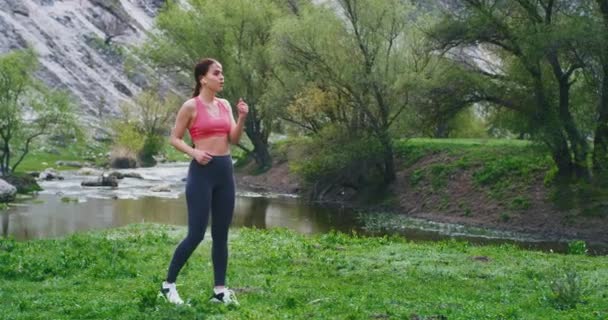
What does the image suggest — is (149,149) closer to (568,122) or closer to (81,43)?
(81,43)

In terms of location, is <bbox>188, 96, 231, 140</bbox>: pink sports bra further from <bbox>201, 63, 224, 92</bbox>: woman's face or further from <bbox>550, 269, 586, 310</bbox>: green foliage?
<bbox>550, 269, 586, 310</bbox>: green foliage

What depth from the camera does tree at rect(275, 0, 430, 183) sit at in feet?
129

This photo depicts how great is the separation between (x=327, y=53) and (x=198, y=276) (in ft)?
98.2

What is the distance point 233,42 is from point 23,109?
16.1 meters

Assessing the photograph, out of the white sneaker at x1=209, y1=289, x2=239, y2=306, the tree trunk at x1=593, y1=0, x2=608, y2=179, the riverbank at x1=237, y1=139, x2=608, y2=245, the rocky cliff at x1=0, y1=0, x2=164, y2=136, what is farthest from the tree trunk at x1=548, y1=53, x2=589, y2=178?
the rocky cliff at x1=0, y1=0, x2=164, y2=136

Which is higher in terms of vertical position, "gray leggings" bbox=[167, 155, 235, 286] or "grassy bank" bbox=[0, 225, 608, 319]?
"gray leggings" bbox=[167, 155, 235, 286]

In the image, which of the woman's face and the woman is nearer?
the woman

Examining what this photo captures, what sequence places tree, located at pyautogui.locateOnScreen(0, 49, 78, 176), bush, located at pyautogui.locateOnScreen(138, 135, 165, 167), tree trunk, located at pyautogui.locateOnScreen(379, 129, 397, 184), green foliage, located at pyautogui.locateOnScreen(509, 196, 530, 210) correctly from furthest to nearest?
1. bush, located at pyautogui.locateOnScreen(138, 135, 165, 167)
2. tree, located at pyautogui.locateOnScreen(0, 49, 78, 176)
3. tree trunk, located at pyautogui.locateOnScreen(379, 129, 397, 184)
4. green foliage, located at pyautogui.locateOnScreen(509, 196, 530, 210)

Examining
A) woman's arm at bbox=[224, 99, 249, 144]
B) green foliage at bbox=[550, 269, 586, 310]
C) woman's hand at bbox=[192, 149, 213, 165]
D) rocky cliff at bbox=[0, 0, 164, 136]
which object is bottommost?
green foliage at bbox=[550, 269, 586, 310]

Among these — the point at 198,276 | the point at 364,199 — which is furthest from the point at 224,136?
the point at 364,199

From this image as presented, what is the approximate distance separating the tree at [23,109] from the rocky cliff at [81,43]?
102ft

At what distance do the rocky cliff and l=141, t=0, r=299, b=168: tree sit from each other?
28650mm

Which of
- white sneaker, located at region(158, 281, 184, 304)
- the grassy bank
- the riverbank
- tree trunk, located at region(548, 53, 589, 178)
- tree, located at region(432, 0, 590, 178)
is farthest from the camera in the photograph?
tree trunk, located at region(548, 53, 589, 178)

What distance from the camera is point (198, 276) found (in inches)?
449
